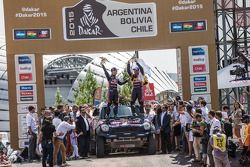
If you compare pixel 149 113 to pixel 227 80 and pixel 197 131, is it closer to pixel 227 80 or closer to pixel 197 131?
pixel 227 80

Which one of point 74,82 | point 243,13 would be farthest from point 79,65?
point 243,13

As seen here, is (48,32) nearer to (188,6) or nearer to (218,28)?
(188,6)

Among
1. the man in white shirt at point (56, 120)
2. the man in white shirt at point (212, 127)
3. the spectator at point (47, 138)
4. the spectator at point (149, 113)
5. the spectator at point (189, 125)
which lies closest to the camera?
the man in white shirt at point (212, 127)

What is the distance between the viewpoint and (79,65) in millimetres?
92062

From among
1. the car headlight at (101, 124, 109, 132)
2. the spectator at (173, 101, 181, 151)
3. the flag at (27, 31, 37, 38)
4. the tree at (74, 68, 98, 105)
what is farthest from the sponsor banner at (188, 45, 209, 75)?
the tree at (74, 68, 98, 105)

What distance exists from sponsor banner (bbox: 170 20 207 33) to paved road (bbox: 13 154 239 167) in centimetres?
602

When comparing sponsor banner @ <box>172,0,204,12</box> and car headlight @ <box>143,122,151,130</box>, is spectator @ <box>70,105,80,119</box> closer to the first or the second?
car headlight @ <box>143,122,151,130</box>

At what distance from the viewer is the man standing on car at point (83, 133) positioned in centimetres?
1850

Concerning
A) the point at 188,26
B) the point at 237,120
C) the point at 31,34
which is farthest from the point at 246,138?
the point at 31,34

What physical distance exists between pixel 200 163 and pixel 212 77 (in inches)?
276

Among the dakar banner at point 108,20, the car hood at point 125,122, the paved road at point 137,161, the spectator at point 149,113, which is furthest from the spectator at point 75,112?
the dakar banner at point 108,20

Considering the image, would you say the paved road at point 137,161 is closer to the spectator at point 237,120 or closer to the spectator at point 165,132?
the spectator at point 165,132

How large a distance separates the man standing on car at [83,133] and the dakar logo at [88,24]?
4090mm

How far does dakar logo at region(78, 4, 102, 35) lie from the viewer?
21547 millimetres
